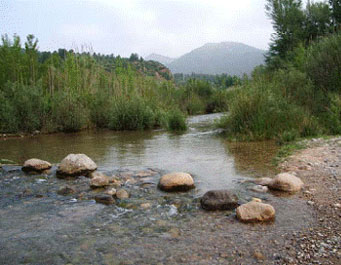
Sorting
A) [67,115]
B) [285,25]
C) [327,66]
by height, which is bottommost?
[67,115]

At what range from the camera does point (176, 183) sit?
4.81m

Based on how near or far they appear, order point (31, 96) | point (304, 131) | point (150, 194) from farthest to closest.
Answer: point (31, 96) → point (304, 131) → point (150, 194)

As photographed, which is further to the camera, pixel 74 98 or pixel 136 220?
pixel 74 98

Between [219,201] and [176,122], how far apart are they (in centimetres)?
899

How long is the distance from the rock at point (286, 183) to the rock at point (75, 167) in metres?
3.25

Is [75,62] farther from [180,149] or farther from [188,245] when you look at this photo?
[188,245]

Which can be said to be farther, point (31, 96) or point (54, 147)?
point (31, 96)

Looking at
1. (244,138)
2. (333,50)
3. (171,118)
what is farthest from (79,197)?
(333,50)

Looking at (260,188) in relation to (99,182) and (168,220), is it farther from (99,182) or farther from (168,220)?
(99,182)

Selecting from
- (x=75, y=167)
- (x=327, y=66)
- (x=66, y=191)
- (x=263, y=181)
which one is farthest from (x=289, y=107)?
(x=66, y=191)

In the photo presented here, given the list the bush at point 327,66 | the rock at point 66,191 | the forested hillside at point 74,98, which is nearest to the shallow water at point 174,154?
the rock at point 66,191

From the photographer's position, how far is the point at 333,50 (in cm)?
1164

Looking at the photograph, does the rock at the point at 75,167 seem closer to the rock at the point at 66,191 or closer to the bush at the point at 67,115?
the rock at the point at 66,191

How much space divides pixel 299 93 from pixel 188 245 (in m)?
9.37
